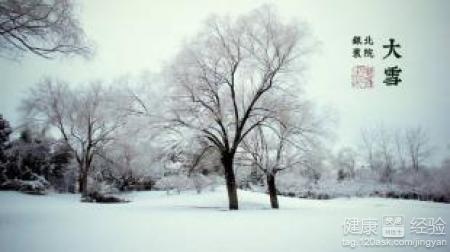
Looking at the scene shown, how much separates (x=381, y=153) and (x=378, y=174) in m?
1.95

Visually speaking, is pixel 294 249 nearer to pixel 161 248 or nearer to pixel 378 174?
pixel 161 248

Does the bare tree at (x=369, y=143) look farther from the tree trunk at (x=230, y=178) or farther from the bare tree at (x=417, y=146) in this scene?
the tree trunk at (x=230, y=178)

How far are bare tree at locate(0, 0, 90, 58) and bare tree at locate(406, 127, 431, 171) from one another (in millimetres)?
20529

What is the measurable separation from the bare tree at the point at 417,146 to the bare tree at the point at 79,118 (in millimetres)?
19889

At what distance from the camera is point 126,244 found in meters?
6.08

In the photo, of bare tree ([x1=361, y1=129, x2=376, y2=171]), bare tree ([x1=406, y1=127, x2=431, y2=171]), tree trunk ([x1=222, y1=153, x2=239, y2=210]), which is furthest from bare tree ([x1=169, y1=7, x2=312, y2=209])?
bare tree ([x1=361, y1=129, x2=376, y2=171])

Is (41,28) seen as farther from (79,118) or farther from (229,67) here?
(79,118)

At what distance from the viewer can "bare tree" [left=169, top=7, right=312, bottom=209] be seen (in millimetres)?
13031

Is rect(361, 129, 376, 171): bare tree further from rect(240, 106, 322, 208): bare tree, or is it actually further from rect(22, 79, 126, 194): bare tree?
rect(22, 79, 126, 194): bare tree

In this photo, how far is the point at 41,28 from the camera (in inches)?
328

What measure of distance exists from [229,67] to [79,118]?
15.7m

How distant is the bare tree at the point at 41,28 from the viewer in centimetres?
791

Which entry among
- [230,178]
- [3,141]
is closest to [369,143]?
[230,178]

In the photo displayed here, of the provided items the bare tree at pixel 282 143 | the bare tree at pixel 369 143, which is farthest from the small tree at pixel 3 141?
the bare tree at pixel 369 143
